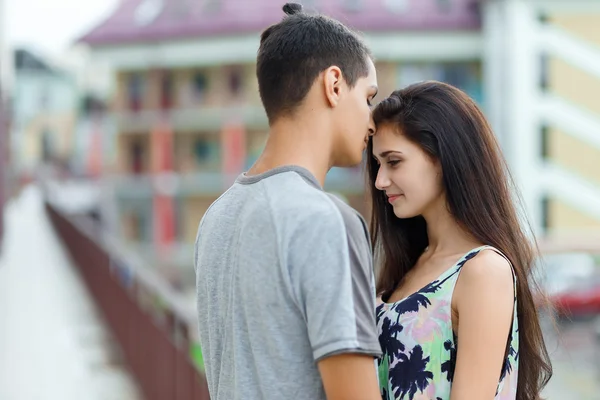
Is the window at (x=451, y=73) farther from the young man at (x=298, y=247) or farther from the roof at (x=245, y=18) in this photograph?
the young man at (x=298, y=247)

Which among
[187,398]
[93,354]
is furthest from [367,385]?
[93,354]

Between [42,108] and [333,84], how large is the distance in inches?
2029

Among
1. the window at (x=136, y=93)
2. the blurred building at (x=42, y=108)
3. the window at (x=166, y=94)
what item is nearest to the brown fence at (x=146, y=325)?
the window at (x=166, y=94)

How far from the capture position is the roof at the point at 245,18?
2392 cm

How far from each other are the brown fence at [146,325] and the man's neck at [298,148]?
182 centimetres

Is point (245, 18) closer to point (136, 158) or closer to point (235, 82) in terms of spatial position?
point (235, 82)

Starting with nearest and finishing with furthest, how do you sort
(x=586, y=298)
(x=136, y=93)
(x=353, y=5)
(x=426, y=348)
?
(x=426, y=348), (x=586, y=298), (x=353, y=5), (x=136, y=93)

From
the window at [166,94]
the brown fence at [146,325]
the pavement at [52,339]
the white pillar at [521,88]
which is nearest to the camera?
the brown fence at [146,325]

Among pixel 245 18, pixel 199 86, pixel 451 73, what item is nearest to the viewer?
pixel 451 73

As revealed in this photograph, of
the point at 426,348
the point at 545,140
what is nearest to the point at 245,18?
the point at 545,140

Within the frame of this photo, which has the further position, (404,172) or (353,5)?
(353,5)

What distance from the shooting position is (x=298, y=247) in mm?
1386

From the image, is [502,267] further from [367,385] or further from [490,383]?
[367,385]

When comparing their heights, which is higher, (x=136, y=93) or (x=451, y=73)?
(x=451, y=73)
